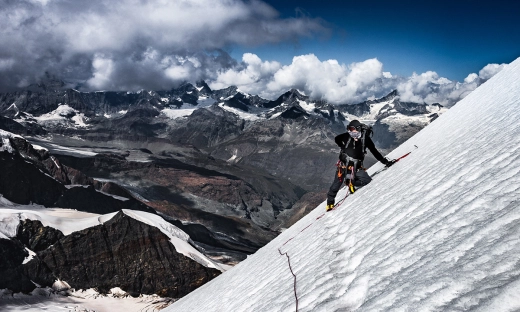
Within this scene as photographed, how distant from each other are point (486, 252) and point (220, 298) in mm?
8175

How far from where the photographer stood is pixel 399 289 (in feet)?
12.1

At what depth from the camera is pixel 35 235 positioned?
36.2 m

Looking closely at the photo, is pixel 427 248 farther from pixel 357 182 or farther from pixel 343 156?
pixel 357 182

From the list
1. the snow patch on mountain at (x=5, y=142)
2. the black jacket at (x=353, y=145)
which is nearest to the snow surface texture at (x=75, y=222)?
the black jacket at (x=353, y=145)

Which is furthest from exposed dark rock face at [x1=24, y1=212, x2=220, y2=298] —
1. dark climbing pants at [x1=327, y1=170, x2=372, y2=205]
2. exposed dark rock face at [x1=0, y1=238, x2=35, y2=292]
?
dark climbing pants at [x1=327, y1=170, x2=372, y2=205]

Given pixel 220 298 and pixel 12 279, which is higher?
pixel 12 279

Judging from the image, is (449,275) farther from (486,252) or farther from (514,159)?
(514,159)

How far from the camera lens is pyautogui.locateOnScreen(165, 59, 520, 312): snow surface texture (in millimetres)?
3152

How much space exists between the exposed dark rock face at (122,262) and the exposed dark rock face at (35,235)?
69cm

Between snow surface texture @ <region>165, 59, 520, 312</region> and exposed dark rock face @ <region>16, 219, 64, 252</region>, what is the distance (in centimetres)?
3336

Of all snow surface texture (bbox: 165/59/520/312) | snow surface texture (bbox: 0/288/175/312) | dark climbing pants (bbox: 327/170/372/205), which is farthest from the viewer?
snow surface texture (bbox: 0/288/175/312)

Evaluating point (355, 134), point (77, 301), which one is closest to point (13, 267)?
point (77, 301)

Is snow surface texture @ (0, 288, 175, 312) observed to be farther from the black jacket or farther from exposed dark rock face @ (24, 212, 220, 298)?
the black jacket

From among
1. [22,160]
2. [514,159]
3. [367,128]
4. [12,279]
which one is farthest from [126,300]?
[22,160]
